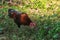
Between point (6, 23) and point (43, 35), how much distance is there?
7.74ft

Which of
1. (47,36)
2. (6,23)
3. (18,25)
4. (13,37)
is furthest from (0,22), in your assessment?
(47,36)

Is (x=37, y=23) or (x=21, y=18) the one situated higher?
(x=21, y=18)

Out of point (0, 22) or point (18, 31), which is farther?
point (0, 22)

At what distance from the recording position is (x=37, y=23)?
29.5 ft

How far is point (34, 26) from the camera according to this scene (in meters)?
8.45

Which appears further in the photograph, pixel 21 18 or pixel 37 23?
pixel 37 23

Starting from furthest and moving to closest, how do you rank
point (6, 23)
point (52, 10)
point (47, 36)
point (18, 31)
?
1. point (52, 10)
2. point (6, 23)
3. point (18, 31)
4. point (47, 36)

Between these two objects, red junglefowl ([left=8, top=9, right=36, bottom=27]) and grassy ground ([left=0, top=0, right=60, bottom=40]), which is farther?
red junglefowl ([left=8, top=9, right=36, bottom=27])

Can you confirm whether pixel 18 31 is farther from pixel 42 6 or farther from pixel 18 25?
pixel 42 6

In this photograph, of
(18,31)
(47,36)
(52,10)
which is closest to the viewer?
(47,36)

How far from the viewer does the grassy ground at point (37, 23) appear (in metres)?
7.46

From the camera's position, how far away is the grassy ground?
7456mm

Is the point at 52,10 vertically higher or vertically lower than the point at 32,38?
lower

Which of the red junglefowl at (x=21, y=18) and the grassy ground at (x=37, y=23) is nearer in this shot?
the grassy ground at (x=37, y=23)
